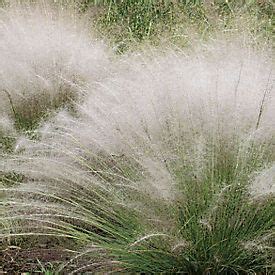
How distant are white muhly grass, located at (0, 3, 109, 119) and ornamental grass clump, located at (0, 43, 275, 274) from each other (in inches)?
20.0

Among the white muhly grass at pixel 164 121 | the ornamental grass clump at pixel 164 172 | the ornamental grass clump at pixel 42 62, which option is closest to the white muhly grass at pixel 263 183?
the ornamental grass clump at pixel 164 172

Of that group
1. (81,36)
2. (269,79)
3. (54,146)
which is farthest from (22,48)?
(269,79)

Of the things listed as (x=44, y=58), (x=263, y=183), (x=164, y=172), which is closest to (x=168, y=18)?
(x=44, y=58)

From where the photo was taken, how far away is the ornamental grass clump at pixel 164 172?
2.95m

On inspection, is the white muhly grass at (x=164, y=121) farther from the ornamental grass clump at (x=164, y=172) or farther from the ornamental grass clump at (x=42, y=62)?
the ornamental grass clump at (x=42, y=62)

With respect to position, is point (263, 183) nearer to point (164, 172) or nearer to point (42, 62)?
point (164, 172)

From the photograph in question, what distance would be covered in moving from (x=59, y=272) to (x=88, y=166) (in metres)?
0.52

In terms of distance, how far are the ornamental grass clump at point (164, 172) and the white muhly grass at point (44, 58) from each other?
508mm

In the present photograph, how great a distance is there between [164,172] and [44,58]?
1859 mm

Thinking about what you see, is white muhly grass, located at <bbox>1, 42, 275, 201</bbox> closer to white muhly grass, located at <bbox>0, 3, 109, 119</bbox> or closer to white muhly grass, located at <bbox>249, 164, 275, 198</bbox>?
white muhly grass, located at <bbox>249, 164, 275, 198</bbox>

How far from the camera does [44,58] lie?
15.0ft

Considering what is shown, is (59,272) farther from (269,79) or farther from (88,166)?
(269,79)

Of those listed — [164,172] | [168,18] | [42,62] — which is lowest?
[168,18]

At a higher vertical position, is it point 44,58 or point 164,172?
point 44,58
